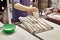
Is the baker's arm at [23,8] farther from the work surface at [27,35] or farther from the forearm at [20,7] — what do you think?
the work surface at [27,35]

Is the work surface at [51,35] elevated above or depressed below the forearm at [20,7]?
below

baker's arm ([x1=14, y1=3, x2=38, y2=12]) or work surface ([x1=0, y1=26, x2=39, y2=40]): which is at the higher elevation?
baker's arm ([x1=14, y1=3, x2=38, y2=12])

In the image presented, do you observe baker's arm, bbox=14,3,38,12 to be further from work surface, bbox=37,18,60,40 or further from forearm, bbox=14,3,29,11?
work surface, bbox=37,18,60,40

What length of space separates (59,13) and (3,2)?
85 centimetres

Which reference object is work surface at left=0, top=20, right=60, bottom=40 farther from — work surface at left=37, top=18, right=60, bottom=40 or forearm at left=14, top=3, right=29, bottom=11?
forearm at left=14, top=3, right=29, bottom=11

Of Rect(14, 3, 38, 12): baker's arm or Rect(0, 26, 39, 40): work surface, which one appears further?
Rect(14, 3, 38, 12): baker's arm

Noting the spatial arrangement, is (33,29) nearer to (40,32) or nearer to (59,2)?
(40,32)

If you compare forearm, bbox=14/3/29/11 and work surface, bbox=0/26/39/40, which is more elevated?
forearm, bbox=14/3/29/11

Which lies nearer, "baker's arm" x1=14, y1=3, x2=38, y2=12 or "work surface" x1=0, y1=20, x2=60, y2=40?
"work surface" x1=0, y1=20, x2=60, y2=40

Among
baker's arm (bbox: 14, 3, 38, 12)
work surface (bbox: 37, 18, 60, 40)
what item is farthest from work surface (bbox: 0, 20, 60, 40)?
baker's arm (bbox: 14, 3, 38, 12)

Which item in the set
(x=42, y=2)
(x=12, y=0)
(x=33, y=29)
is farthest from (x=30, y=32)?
(x=42, y=2)

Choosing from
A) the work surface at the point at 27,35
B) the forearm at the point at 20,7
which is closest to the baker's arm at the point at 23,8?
the forearm at the point at 20,7

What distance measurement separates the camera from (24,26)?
4.01ft

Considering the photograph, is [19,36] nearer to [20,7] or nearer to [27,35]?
[27,35]
